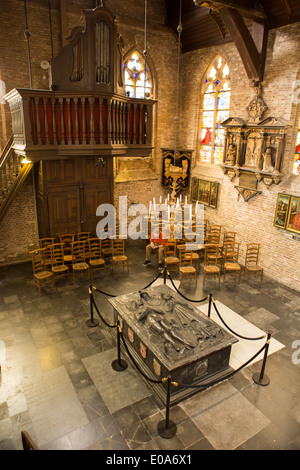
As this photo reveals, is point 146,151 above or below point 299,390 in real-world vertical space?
above

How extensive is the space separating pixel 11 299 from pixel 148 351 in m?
4.56

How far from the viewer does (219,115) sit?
12117 millimetres

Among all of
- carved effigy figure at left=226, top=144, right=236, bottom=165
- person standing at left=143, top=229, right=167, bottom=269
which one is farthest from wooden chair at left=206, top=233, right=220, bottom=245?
carved effigy figure at left=226, top=144, right=236, bottom=165

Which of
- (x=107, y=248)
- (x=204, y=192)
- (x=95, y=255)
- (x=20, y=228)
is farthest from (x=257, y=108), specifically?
(x=20, y=228)

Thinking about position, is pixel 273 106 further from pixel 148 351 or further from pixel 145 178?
pixel 148 351

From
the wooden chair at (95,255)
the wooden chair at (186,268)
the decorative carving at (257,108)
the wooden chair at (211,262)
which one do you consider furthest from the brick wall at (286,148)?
the wooden chair at (95,255)

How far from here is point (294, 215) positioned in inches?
365

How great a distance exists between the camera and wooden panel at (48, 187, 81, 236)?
10344 mm

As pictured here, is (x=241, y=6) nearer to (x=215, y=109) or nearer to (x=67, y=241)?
(x=215, y=109)

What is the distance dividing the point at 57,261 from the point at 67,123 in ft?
13.2

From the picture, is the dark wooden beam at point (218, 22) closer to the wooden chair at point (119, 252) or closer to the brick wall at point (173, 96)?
the brick wall at point (173, 96)

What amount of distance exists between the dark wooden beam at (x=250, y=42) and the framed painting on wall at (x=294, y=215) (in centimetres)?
375

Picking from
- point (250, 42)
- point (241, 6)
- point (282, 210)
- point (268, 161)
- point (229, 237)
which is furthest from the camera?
point (229, 237)
